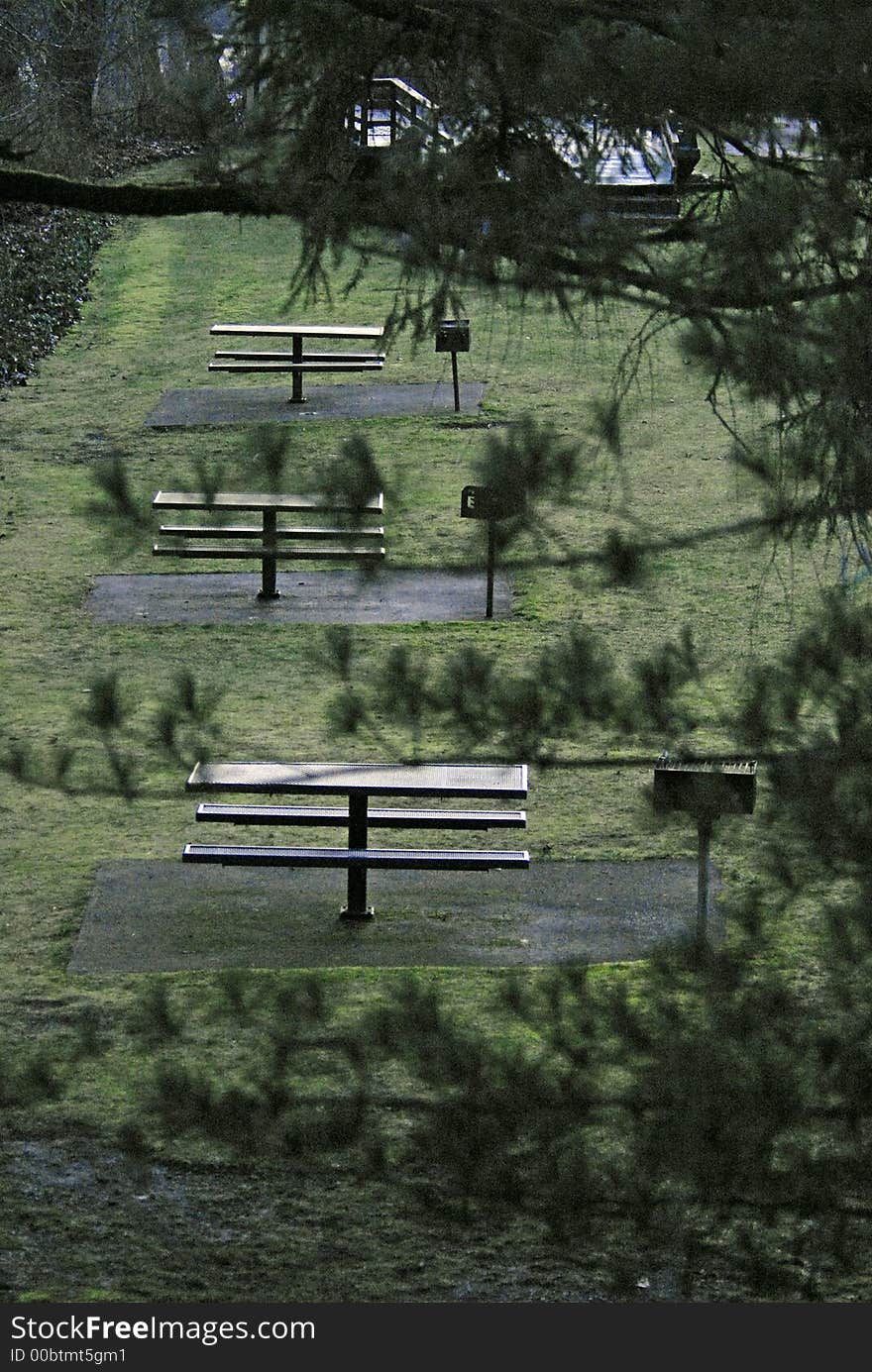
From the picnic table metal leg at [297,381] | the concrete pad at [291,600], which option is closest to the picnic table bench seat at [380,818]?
the concrete pad at [291,600]

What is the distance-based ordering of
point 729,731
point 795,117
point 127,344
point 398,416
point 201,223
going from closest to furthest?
point 729,731 → point 795,117 → point 398,416 → point 127,344 → point 201,223

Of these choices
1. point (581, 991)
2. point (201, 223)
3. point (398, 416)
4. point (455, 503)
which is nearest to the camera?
point (581, 991)

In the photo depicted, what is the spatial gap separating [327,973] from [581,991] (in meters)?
2.59

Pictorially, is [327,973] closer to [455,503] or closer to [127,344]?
[455,503]

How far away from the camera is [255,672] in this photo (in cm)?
1046

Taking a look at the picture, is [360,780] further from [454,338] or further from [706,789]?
[454,338]

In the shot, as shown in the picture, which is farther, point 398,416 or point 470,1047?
point 398,416

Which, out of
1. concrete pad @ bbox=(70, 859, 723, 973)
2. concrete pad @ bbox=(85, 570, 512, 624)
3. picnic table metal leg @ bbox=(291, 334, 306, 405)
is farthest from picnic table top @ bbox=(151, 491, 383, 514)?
picnic table metal leg @ bbox=(291, 334, 306, 405)

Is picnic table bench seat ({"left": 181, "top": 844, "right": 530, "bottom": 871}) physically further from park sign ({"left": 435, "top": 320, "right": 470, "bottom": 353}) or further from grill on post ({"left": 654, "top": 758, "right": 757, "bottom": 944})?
park sign ({"left": 435, "top": 320, "right": 470, "bottom": 353})

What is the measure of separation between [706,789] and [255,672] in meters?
5.94

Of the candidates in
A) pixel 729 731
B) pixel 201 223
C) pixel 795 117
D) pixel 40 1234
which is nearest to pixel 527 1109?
pixel 729 731

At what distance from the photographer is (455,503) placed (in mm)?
13867

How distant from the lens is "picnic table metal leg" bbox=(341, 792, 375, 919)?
7.30 metres

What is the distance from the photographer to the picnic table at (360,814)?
7094 mm
